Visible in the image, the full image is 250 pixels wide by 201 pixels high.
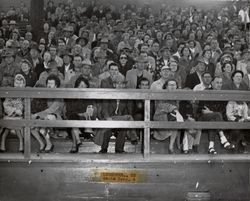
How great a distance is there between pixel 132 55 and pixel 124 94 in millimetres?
446

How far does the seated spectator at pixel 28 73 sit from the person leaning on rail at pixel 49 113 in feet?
0.49

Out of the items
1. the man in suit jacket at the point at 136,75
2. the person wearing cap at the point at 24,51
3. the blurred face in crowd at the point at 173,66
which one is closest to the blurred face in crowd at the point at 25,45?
the person wearing cap at the point at 24,51

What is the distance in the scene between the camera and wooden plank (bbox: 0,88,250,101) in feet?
17.7

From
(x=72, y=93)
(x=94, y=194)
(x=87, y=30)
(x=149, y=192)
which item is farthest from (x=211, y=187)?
(x=87, y=30)

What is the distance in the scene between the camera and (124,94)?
17.8ft

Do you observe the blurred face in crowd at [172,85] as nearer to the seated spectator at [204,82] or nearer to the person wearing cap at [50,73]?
the seated spectator at [204,82]

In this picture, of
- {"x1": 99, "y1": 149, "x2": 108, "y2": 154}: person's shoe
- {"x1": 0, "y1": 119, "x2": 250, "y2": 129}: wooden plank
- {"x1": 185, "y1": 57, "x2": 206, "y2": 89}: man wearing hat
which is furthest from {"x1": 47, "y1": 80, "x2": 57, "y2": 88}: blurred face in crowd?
{"x1": 185, "y1": 57, "x2": 206, "y2": 89}: man wearing hat

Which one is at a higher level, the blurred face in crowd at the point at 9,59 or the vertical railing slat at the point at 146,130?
the blurred face in crowd at the point at 9,59

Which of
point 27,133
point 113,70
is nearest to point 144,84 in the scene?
point 113,70

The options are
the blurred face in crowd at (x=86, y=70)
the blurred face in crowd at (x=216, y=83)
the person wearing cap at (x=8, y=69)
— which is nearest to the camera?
the person wearing cap at (x=8, y=69)

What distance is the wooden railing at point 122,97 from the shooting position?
5410 mm

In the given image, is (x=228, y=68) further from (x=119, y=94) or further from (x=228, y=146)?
(x=119, y=94)

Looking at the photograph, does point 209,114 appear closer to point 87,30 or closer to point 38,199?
point 87,30

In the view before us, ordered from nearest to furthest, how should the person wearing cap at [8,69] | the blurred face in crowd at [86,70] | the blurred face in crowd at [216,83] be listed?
1. the person wearing cap at [8,69]
2. the blurred face in crowd at [86,70]
3. the blurred face in crowd at [216,83]
